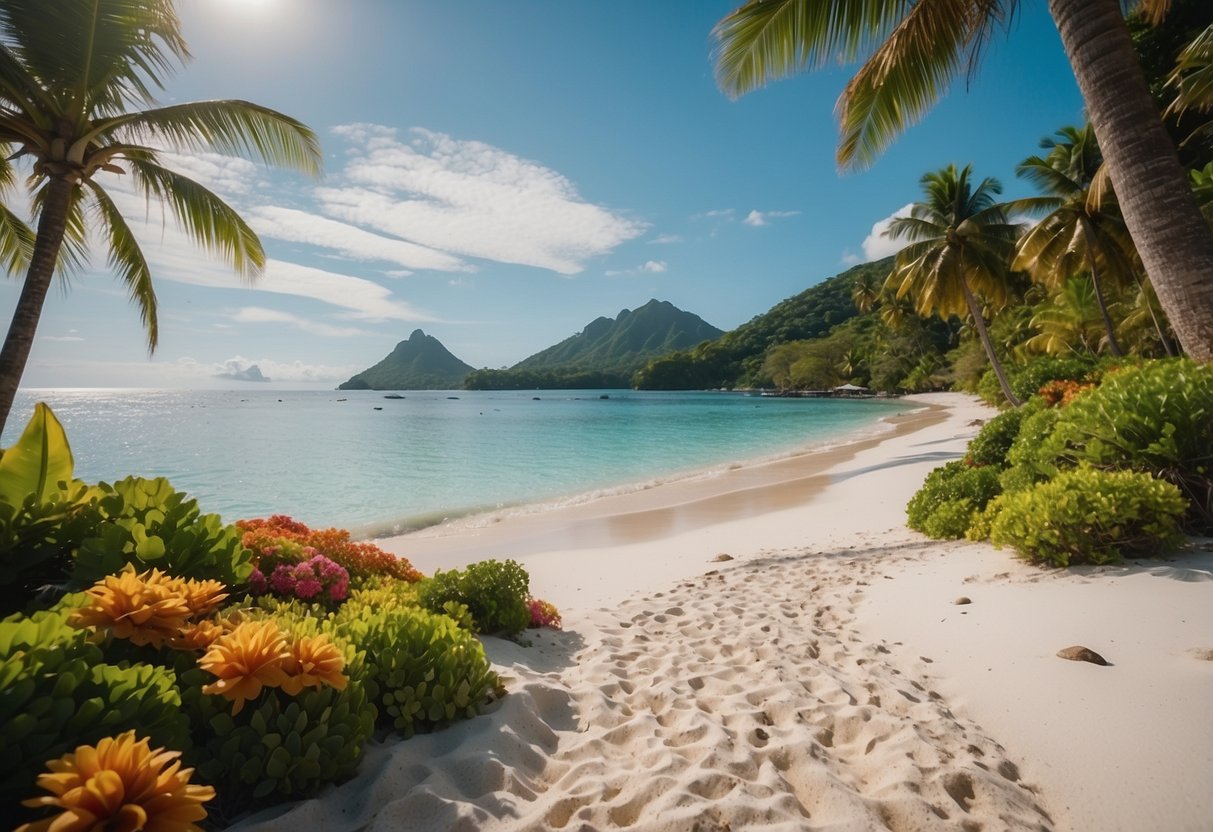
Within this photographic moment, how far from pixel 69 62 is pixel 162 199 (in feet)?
5.81

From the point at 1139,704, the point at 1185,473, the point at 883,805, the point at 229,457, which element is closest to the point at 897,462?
the point at 1185,473

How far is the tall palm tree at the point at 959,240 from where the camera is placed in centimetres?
2077

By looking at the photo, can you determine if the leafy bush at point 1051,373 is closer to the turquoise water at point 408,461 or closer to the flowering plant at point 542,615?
the turquoise water at point 408,461

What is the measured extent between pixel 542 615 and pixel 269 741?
270 cm

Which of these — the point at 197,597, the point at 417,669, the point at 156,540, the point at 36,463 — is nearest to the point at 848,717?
the point at 417,669

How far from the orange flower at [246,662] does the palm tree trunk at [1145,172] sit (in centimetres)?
640

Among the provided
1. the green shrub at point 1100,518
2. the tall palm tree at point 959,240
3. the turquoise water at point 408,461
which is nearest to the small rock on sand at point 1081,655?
the green shrub at point 1100,518

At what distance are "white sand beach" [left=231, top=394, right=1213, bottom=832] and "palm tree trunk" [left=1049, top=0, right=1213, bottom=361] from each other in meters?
2.05

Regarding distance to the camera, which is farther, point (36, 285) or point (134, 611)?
point (36, 285)

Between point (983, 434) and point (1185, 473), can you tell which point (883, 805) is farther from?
point (983, 434)

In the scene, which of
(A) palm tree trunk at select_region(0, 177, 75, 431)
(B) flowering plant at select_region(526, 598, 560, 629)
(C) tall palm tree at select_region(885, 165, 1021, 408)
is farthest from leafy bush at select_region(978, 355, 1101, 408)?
(A) palm tree trunk at select_region(0, 177, 75, 431)

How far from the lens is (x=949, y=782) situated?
229cm

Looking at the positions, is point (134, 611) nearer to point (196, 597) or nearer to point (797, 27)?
point (196, 597)

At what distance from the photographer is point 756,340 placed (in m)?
119
